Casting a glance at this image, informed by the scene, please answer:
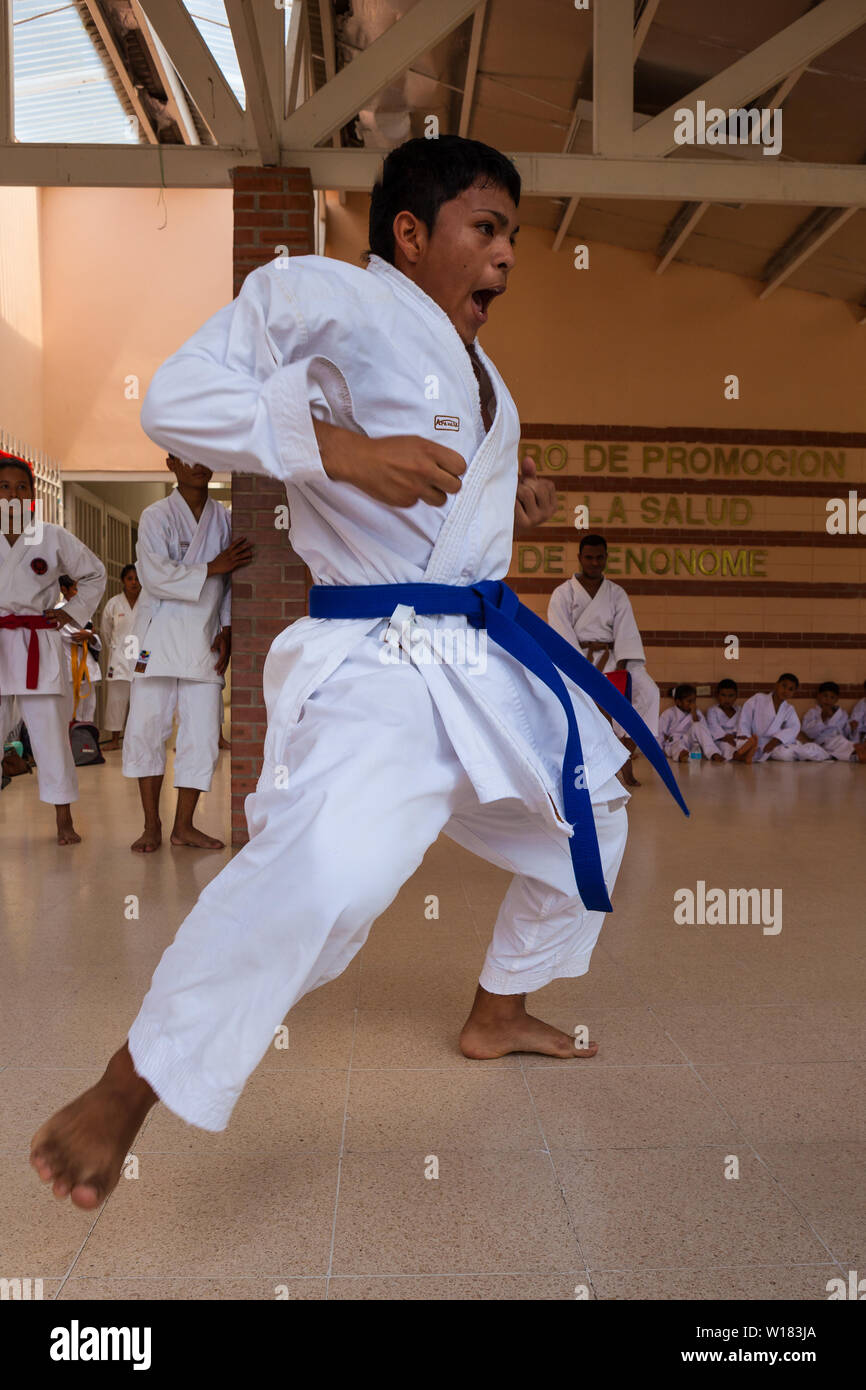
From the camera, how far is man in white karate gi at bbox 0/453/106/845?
196 inches

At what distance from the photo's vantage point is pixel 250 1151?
1869 mm

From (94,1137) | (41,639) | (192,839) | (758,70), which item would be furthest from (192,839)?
(758,70)

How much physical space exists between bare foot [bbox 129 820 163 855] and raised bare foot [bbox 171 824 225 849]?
0.25ft

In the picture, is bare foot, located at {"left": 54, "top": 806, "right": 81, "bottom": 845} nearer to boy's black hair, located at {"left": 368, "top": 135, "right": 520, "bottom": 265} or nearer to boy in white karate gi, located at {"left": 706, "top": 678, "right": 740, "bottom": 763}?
boy's black hair, located at {"left": 368, "top": 135, "right": 520, "bottom": 265}

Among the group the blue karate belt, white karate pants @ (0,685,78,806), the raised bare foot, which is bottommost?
the raised bare foot

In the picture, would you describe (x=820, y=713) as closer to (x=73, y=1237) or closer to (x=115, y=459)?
(x=115, y=459)

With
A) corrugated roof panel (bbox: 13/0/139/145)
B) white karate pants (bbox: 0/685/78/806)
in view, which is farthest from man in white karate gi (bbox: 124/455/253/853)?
corrugated roof panel (bbox: 13/0/139/145)

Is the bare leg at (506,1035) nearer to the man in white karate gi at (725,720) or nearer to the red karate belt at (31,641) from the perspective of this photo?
the red karate belt at (31,641)

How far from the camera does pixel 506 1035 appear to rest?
2.32 metres

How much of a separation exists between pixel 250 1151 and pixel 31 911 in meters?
2.02

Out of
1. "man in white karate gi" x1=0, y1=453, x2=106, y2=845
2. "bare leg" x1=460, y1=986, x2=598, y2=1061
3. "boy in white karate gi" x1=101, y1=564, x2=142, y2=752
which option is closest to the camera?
"bare leg" x1=460, y1=986, x2=598, y2=1061

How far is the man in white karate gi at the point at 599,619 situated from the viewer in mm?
6973

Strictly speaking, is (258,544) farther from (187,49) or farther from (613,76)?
(613,76)

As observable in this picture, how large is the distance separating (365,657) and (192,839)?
3.37 meters
